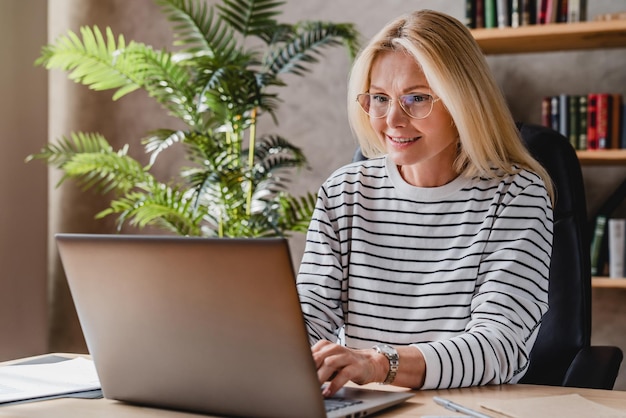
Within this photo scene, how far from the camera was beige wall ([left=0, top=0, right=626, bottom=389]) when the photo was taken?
9.93ft

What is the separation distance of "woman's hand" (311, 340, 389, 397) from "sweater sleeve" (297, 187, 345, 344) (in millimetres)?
358

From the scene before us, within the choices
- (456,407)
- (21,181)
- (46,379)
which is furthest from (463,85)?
(21,181)

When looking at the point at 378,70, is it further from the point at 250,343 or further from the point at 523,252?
the point at 250,343

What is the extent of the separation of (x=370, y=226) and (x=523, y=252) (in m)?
0.32

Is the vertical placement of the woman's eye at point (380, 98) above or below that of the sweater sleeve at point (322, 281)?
above

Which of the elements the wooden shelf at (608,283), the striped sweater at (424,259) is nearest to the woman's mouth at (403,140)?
the striped sweater at (424,259)

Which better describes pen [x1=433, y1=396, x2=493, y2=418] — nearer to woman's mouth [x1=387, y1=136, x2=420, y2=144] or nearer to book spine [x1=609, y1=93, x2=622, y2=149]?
woman's mouth [x1=387, y1=136, x2=420, y2=144]

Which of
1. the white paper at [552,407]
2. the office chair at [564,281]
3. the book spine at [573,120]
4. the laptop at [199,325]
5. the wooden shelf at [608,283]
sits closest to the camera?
the laptop at [199,325]

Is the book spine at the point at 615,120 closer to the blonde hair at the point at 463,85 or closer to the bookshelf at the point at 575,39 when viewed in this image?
the bookshelf at the point at 575,39

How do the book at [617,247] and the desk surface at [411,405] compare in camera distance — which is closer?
the desk surface at [411,405]

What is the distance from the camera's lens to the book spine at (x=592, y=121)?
280 centimetres

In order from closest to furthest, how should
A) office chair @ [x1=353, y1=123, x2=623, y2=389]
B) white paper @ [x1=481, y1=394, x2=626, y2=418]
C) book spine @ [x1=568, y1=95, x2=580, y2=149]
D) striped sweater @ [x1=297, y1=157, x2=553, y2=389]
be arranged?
white paper @ [x1=481, y1=394, x2=626, y2=418] < striped sweater @ [x1=297, y1=157, x2=553, y2=389] < office chair @ [x1=353, y1=123, x2=623, y2=389] < book spine @ [x1=568, y1=95, x2=580, y2=149]

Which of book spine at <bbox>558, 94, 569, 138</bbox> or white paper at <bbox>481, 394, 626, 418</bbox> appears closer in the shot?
white paper at <bbox>481, 394, 626, 418</bbox>

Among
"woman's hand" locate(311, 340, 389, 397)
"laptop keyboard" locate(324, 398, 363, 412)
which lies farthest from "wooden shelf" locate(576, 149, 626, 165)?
"laptop keyboard" locate(324, 398, 363, 412)
